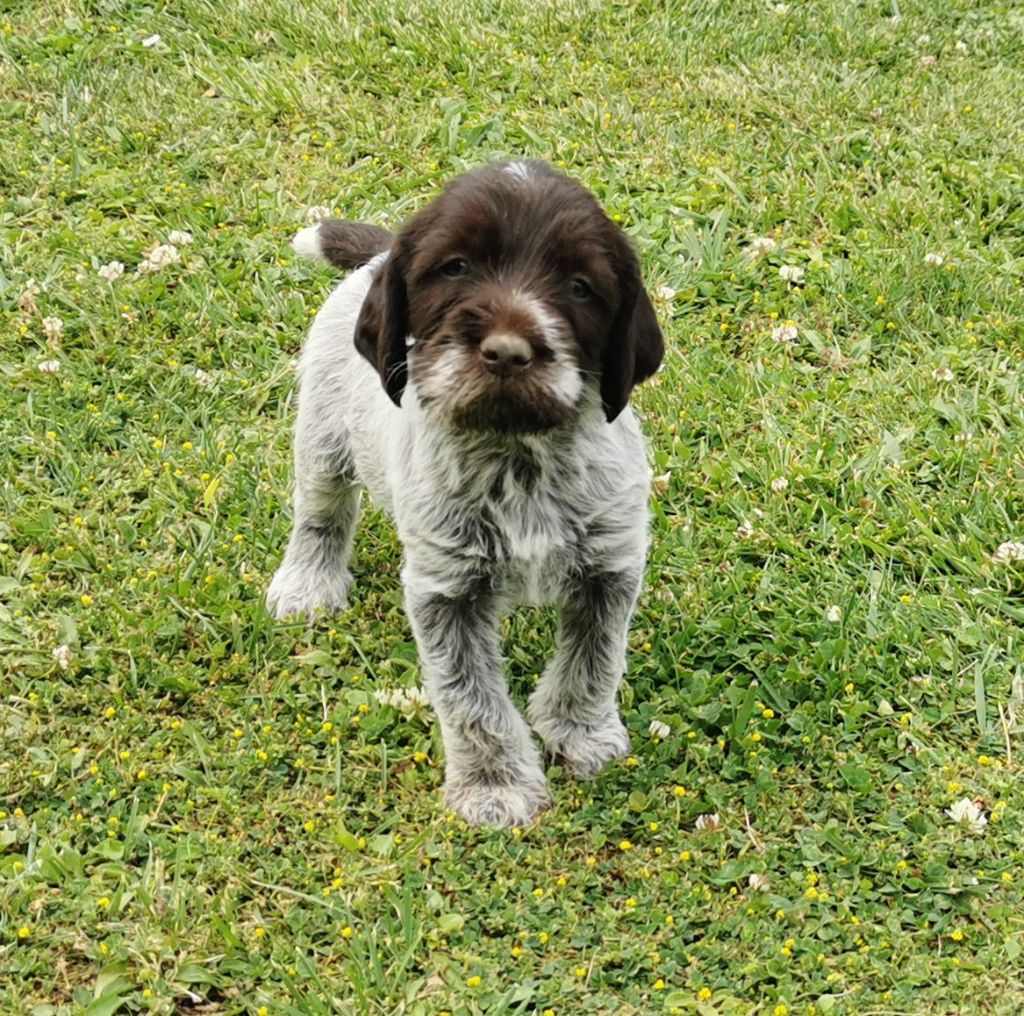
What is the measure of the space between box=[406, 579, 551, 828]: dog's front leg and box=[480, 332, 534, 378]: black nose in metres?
0.88

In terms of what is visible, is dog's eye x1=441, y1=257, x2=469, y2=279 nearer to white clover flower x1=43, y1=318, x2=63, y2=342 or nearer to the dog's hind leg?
the dog's hind leg

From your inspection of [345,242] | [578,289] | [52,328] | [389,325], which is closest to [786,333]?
[345,242]

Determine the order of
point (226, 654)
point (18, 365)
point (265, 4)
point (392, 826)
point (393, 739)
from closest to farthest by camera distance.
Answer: point (392, 826) < point (393, 739) < point (226, 654) < point (18, 365) < point (265, 4)

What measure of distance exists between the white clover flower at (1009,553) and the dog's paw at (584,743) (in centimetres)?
167

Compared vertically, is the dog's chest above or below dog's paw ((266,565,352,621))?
above

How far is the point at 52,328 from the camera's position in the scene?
258 inches

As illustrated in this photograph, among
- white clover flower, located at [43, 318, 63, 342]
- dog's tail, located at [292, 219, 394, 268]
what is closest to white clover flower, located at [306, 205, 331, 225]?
white clover flower, located at [43, 318, 63, 342]

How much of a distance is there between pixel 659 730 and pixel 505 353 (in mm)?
1736

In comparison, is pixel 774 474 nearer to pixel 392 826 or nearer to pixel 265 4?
pixel 392 826

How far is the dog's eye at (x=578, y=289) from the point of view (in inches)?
152

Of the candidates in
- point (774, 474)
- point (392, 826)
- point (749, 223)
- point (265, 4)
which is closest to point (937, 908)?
point (392, 826)

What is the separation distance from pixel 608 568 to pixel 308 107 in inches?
181

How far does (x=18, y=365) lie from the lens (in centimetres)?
648

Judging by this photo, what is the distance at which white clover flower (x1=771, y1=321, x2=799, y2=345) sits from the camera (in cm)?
656
